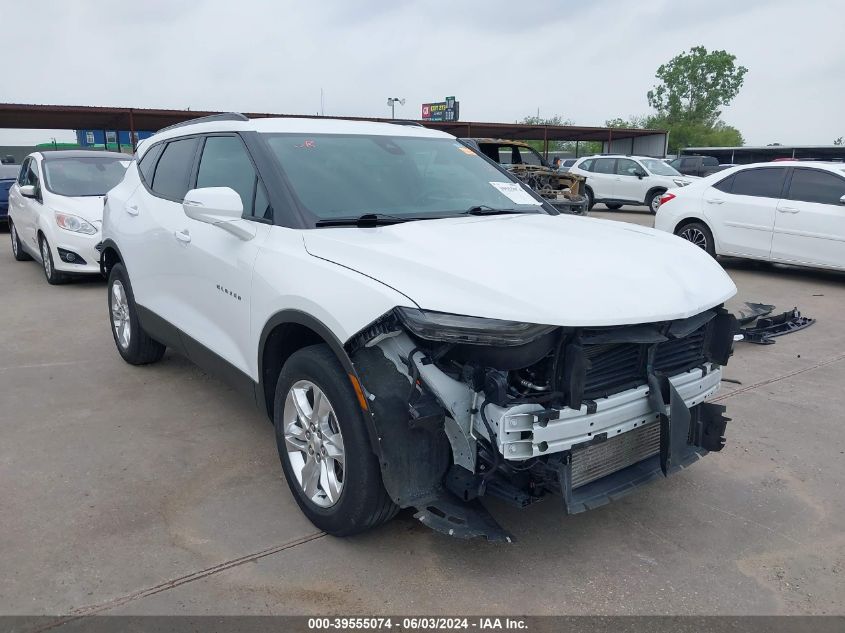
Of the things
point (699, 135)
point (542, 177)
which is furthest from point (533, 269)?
point (699, 135)

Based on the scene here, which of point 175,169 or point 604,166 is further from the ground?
point 175,169

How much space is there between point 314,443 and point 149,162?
9.83 feet

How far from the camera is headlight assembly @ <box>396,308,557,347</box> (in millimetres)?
2396

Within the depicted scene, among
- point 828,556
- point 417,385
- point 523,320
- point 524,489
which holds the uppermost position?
point 523,320

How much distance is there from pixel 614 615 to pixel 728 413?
238 centimetres

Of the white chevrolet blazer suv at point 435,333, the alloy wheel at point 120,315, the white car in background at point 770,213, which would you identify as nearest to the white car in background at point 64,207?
the alloy wheel at point 120,315

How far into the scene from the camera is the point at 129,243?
482 centimetres

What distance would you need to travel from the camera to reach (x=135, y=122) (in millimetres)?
24625

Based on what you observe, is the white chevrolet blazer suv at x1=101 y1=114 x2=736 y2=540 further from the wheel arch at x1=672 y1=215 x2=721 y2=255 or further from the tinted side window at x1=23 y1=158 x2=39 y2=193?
the tinted side window at x1=23 y1=158 x2=39 y2=193

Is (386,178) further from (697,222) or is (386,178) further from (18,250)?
(18,250)

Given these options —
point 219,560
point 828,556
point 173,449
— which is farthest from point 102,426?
point 828,556

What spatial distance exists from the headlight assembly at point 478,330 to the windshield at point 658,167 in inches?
697

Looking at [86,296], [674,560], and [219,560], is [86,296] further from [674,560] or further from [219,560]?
[674,560]

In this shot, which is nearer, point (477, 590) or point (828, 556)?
point (477, 590)
